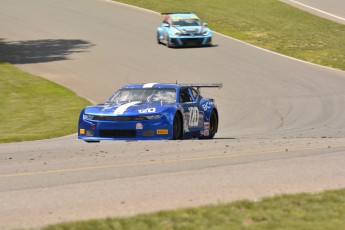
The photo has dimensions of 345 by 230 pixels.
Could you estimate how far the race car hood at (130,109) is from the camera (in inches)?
682

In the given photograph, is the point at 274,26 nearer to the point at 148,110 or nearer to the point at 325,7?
the point at 325,7

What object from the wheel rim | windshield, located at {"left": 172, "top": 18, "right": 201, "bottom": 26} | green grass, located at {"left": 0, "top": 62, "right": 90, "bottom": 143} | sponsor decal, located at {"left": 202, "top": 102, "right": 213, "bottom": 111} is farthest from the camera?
windshield, located at {"left": 172, "top": 18, "right": 201, "bottom": 26}

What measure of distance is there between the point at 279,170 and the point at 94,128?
658 centimetres

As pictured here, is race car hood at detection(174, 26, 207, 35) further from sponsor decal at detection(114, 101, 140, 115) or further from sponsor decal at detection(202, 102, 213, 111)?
sponsor decal at detection(114, 101, 140, 115)

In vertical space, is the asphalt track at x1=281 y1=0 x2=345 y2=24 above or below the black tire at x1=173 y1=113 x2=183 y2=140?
below

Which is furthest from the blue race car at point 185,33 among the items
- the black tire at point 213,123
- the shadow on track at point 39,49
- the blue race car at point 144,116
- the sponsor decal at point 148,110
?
the sponsor decal at point 148,110

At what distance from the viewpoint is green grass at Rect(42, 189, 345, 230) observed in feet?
25.2

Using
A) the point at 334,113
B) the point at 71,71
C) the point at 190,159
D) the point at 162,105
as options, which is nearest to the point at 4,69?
the point at 71,71

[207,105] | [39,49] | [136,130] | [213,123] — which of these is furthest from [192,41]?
[136,130]

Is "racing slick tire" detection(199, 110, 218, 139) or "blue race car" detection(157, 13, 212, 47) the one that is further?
"blue race car" detection(157, 13, 212, 47)

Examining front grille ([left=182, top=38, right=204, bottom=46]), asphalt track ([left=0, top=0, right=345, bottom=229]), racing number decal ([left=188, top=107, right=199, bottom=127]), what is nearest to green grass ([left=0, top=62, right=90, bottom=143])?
asphalt track ([left=0, top=0, right=345, bottom=229])

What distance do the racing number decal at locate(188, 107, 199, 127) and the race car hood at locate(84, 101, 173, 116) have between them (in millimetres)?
707

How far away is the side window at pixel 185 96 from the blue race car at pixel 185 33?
21.0 m

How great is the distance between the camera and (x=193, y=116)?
61.5 ft
